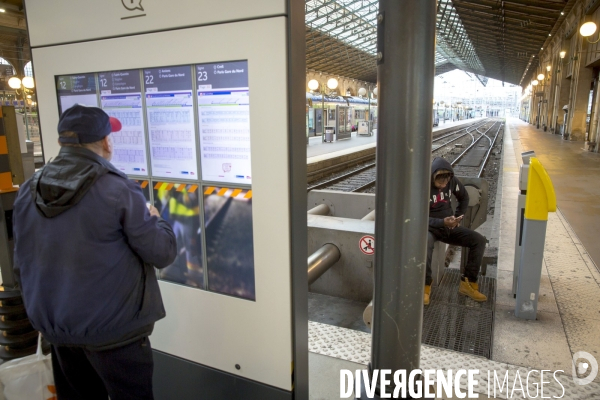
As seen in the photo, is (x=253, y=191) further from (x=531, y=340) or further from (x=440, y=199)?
(x=440, y=199)

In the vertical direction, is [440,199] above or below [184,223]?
below

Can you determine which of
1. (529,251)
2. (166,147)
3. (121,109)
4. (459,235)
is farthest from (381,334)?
(459,235)

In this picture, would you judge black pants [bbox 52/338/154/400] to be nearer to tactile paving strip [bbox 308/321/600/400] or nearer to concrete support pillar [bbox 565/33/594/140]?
tactile paving strip [bbox 308/321/600/400]

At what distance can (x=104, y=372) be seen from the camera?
76.5 inches

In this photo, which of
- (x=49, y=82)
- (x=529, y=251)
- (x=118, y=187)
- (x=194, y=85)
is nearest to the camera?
(x=118, y=187)

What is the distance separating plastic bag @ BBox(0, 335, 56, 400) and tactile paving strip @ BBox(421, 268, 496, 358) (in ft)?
9.60

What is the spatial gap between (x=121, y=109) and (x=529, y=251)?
3.55m

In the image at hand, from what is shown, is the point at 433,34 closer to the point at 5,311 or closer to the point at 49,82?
the point at 49,82

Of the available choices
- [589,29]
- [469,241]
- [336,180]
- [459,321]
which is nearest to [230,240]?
[459,321]

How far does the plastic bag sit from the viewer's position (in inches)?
102

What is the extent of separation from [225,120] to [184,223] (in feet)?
2.28

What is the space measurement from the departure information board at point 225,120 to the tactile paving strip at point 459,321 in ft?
8.47

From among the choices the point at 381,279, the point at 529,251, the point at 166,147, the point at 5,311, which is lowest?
the point at 5,311

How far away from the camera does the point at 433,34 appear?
5.96ft
